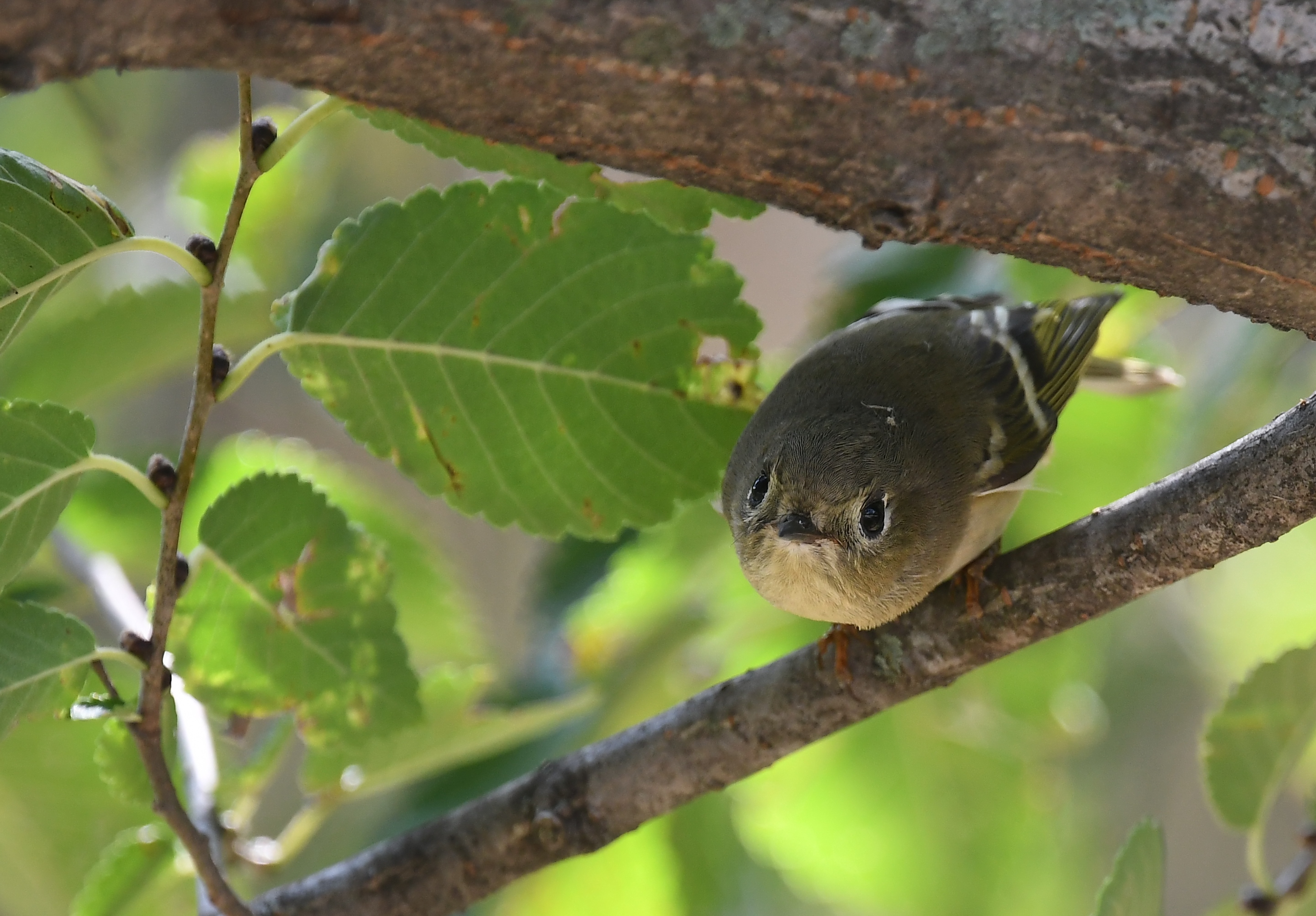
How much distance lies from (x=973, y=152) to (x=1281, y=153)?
0.30m

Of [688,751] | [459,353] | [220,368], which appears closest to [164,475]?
[220,368]

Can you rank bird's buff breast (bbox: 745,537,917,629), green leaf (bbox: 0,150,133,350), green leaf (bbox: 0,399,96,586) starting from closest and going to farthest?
green leaf (bbox: 0,150,133,350) < green leaf (bbox: 0,399,96,586) < bird's buff breast (bbox: 745,537,917,629)

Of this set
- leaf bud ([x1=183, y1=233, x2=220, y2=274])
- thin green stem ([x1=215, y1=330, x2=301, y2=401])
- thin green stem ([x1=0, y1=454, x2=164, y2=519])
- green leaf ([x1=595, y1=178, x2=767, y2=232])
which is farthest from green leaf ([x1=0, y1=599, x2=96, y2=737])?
green leaf ([x1=595, y1=178, x2=767, y2=232])

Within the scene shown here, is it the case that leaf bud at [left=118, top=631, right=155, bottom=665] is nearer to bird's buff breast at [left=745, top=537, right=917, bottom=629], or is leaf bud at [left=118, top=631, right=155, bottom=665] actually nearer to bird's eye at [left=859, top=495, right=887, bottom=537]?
bird's buff breast at [left=745, top=537, right=917, bottom=629]

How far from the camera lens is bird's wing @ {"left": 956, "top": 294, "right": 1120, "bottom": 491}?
87.0 inches

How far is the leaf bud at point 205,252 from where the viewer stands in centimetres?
135

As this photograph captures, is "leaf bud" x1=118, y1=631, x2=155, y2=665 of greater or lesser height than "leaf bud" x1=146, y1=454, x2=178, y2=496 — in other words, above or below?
below

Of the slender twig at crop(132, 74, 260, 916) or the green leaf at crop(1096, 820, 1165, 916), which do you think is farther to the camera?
the green leaf at crop(1096, 820, 1165, 916)

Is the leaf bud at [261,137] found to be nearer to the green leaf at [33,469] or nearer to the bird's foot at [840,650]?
the green leaf at [33,469]

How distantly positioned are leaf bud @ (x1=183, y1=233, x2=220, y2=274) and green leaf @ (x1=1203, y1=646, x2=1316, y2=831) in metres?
1.62

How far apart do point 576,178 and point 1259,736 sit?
138 cm

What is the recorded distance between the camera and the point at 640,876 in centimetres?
253

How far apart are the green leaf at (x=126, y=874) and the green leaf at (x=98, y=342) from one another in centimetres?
111

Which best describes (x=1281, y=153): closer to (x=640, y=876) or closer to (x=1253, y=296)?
(x=1253, y=296)
